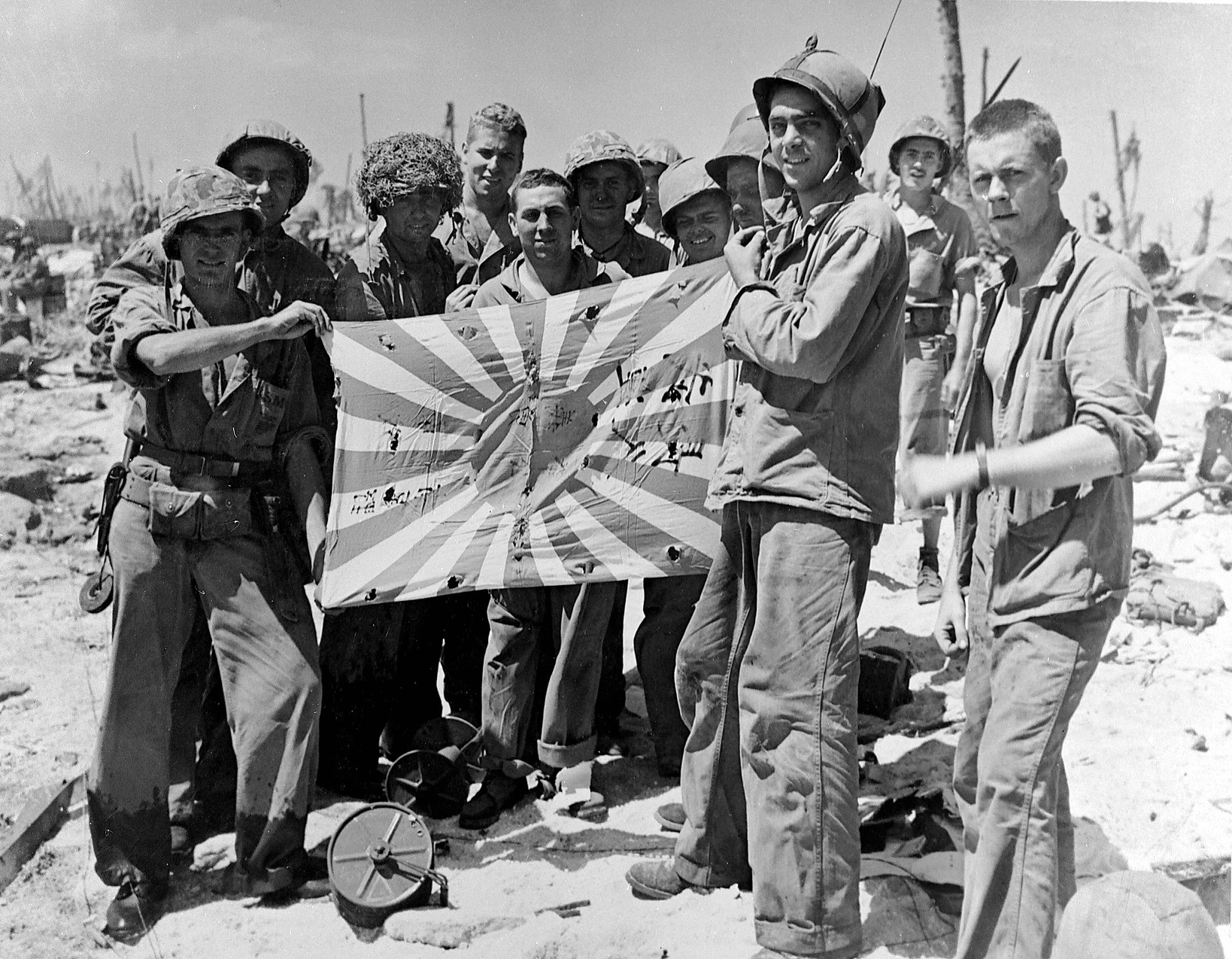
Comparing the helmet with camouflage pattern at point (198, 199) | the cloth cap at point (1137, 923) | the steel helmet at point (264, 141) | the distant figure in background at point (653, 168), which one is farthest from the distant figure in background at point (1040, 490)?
the distant figure in background at point (653, 168)

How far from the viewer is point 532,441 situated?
14.7 ft

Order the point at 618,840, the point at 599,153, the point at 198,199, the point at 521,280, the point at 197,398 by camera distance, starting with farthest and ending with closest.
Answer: the point at 599,153 → the point at 521,280 → the point at 618,840 → the point at 197,398 → the point at 198,199

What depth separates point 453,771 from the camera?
4.65 metres

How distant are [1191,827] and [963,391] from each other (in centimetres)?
205

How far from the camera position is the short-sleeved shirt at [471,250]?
17.5ft

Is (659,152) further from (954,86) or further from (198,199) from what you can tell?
(954,86)

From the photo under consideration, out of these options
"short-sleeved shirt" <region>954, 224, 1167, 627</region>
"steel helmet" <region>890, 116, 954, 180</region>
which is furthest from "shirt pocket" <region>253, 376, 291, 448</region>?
"steel helmet" <region>890, 116, 954, 180</region>

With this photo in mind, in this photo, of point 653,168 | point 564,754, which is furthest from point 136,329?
point 653,168

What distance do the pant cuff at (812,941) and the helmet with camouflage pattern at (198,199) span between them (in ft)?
10.3

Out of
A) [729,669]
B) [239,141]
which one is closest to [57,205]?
[239,141]

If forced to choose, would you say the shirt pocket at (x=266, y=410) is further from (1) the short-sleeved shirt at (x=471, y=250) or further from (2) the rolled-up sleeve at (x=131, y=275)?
(1) the short-sleeved shirt at (x=471, y=250)

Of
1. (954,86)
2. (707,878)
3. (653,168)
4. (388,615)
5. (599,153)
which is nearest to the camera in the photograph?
(707,878)

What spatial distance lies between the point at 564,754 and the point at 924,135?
14.7ft

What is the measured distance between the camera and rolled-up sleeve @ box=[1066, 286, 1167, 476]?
272 centimetres
